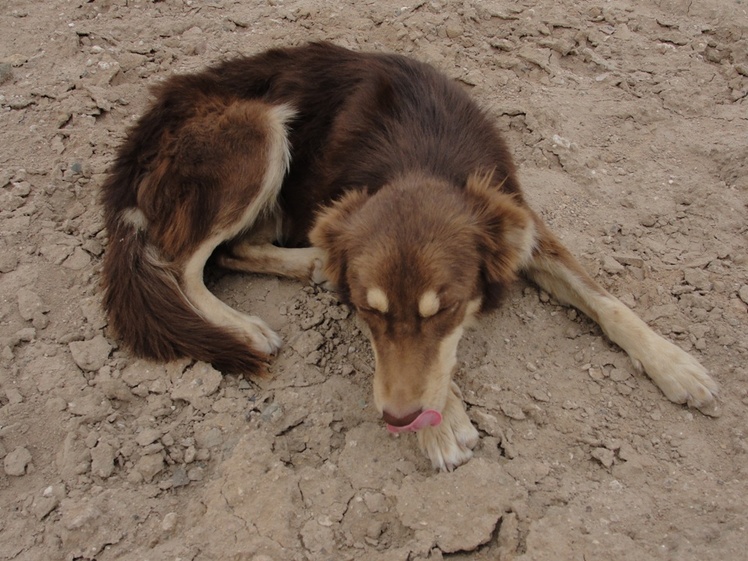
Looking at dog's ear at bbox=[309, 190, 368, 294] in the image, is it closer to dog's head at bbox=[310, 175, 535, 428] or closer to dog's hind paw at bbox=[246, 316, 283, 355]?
dog's head at bbox=[310, 175, 535, 428]

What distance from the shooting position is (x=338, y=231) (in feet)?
10.4

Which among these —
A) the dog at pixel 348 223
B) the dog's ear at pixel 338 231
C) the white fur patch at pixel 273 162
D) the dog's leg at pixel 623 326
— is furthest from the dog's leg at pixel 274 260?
the dog's leg at pixel 623 326

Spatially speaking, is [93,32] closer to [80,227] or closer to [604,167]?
[80,227]

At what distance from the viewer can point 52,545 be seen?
2.70 metres

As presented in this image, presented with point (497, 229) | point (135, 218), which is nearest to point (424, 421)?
point (497, 229)

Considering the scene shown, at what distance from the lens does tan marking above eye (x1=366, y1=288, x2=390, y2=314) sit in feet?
9.21

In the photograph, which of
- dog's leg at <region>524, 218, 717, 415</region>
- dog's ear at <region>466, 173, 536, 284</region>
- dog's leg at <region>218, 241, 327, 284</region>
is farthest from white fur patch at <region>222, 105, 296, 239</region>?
dog's leg at <region>524, 218, 717, 415</region>

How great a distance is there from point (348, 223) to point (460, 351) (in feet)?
3.04

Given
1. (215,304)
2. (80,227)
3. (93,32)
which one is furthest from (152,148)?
(93,32)

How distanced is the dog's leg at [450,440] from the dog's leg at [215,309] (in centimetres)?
100

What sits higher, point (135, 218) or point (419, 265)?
point (419, 265)

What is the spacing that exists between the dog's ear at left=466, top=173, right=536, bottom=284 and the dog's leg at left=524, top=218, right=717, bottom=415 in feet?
1.82

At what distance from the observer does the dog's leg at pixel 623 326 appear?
124 inches

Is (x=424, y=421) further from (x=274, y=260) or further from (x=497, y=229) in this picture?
(x=274, y=260)
